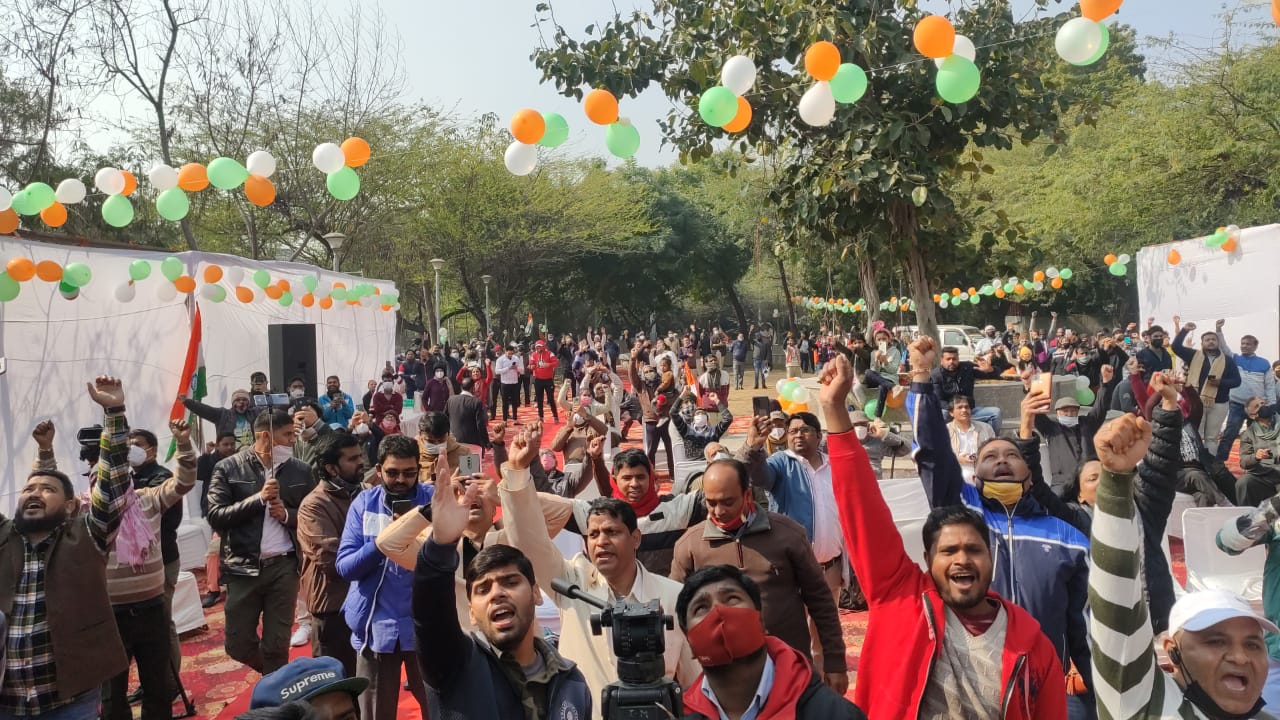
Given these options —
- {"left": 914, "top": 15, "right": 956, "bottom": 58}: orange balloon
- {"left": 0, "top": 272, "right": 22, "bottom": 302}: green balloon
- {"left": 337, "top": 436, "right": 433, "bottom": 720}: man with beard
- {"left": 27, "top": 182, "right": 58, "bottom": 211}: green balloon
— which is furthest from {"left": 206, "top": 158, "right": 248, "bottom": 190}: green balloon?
{"left": 914, "top": 15, "right": 956, "bottom": 58}: orange balloon

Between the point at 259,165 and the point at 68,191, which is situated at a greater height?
the point at 259,165

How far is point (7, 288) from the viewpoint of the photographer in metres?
6.55

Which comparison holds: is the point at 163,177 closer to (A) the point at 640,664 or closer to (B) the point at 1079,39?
(B) the point at 1079,39

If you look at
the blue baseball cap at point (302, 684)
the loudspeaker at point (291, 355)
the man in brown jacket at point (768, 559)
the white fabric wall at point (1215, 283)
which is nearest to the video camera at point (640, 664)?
the blue baseball cap at point (302, 684)

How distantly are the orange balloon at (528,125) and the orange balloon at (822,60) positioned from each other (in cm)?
174

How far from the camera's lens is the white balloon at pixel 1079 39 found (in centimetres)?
493

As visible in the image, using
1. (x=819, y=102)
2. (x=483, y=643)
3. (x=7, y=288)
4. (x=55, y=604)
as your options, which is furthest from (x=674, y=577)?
(x=7, y=288)

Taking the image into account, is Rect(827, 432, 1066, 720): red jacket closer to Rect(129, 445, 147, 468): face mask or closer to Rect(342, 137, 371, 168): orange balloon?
Rect(129, 445, 147, 468): face mask

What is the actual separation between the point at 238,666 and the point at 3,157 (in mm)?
20124

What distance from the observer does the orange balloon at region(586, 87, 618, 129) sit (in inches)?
232

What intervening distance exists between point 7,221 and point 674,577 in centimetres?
616

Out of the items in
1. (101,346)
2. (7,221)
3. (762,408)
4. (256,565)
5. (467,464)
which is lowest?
(256,565)

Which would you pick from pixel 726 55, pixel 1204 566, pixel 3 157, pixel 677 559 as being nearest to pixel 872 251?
pixel 726 55

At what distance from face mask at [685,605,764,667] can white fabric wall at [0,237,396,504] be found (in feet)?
21.4
